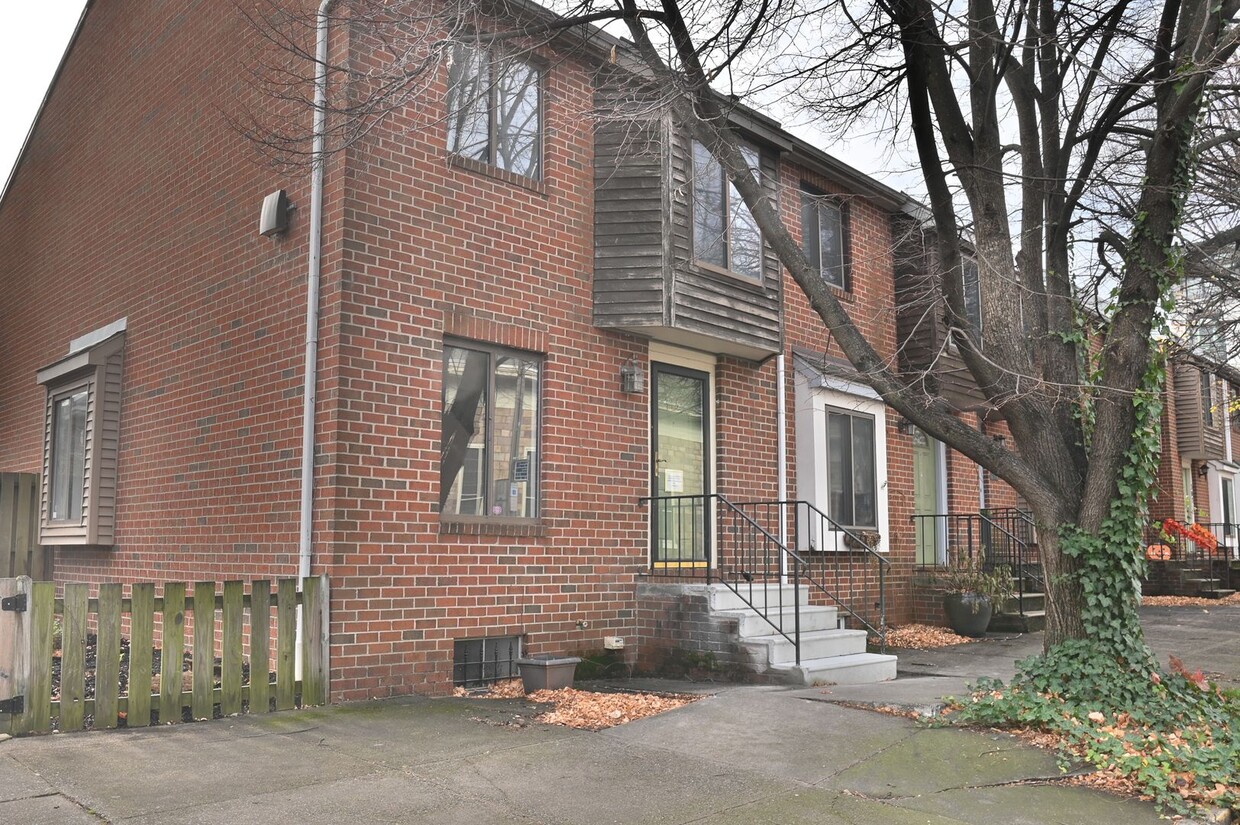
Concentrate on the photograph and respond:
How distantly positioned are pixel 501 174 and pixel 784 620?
5026 millimetres

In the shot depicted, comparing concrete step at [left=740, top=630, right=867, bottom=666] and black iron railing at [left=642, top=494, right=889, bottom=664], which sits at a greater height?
black iron railing at [left=642, top=494, right=889, bottom=664]

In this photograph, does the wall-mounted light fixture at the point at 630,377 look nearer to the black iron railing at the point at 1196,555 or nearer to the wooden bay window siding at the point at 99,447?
the wooden bay window siding at the point at 99,447

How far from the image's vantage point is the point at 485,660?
8898 millimetres

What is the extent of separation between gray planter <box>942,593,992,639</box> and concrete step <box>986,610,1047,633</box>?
0.33 meters

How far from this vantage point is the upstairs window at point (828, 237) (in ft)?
44.9

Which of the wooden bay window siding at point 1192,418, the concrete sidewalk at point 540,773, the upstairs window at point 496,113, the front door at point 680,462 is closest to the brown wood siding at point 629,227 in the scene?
the upstairs window at point 496,113

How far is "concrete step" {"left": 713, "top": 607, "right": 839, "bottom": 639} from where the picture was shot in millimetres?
9227

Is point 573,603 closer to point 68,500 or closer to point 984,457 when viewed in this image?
point 984,457

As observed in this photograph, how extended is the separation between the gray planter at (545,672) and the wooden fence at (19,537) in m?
7.30

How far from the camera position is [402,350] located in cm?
845

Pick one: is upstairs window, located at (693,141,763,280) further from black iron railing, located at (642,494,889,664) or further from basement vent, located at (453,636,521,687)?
basement vent, located at (453,636,521,687)

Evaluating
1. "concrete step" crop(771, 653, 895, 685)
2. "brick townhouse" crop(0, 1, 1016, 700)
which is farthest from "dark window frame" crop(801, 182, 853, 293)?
"concrete step" crop(771, 653, 895, 685)

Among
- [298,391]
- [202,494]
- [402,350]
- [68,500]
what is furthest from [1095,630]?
[68,500]

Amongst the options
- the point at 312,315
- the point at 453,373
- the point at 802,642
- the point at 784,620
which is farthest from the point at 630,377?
the point at 312,315
